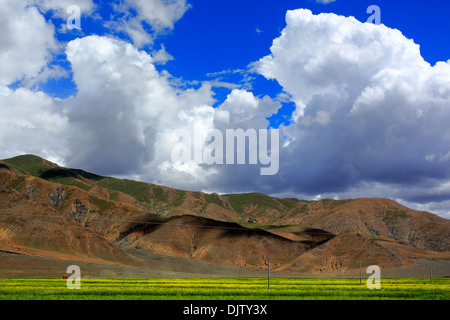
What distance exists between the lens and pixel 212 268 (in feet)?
454

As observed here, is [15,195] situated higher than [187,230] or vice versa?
[15,195]

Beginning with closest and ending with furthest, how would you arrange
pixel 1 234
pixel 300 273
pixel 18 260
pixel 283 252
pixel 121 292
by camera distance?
pixel 121 292
pixel 18 260
pixel 1 234
pixel 300 273
pixel 283 252

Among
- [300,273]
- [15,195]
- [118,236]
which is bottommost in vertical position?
[300,273]

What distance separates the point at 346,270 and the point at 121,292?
111826 mm

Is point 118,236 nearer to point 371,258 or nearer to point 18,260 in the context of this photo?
point 18,260
